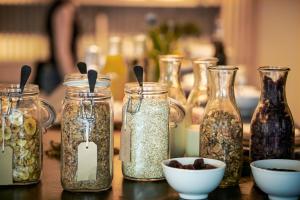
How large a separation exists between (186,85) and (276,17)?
6.88 feet

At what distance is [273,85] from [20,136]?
22.5 inches

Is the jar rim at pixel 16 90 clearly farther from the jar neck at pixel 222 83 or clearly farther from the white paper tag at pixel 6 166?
the jar neck at pixel 222 83

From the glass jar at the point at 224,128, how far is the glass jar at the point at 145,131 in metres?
0.09

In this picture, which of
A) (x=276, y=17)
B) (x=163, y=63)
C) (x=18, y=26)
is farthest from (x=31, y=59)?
(x=163, y=63)

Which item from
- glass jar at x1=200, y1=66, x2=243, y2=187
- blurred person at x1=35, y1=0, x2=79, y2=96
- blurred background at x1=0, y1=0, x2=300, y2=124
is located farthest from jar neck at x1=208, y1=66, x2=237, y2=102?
blurred person at x1=35, y1=0, x2=79, y2=96

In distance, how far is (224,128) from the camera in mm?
1436

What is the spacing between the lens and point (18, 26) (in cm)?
640

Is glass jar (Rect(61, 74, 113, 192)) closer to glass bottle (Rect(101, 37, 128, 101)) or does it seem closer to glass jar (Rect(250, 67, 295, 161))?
glass jar (Rect(250, 67, 295, 161))

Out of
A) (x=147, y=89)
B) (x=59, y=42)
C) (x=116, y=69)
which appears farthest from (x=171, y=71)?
(x=59, y=42)

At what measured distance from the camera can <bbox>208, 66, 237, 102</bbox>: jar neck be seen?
1.44 meters

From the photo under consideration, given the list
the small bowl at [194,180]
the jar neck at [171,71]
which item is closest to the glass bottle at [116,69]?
the jar neck at [171,71]

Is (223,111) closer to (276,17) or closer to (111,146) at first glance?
(111,146)

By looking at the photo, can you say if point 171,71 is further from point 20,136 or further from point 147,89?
point 20,136

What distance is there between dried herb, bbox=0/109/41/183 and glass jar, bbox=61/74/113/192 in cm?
8
